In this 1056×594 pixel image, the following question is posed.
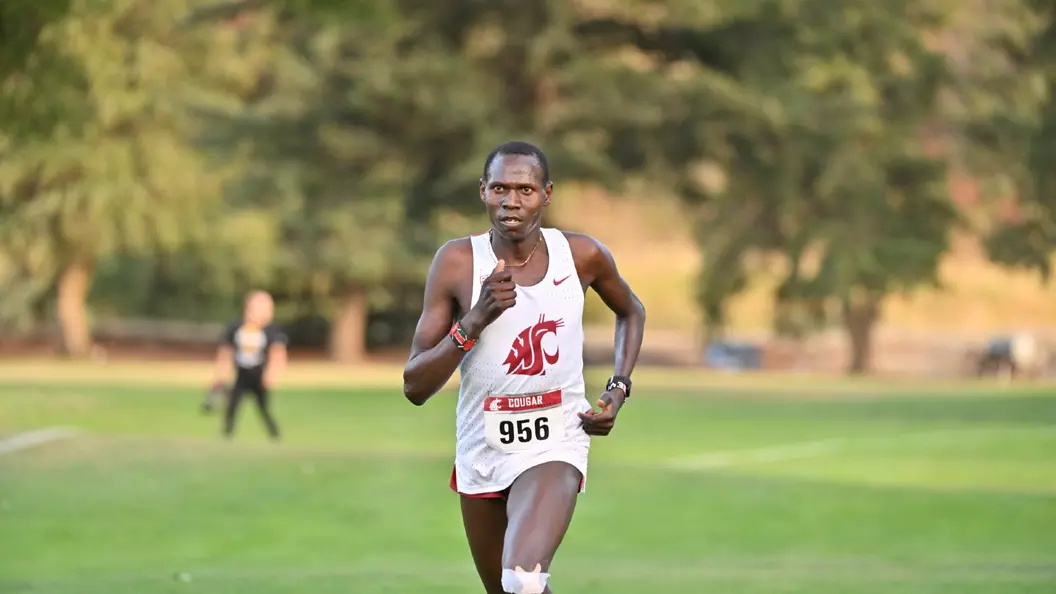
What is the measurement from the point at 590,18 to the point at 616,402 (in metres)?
41.3

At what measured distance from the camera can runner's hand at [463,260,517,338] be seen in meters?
6.25

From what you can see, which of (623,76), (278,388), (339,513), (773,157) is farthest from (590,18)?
(339,513)

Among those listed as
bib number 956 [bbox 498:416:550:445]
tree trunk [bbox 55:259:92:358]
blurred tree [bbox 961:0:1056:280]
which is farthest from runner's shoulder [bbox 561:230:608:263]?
tree trunk [bbox 55:259:92:358]

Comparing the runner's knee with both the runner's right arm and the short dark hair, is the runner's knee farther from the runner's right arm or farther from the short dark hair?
the short dark hair

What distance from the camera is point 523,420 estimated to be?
677 centimetres

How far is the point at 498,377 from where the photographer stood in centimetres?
673

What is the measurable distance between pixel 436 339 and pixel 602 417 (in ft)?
2.16

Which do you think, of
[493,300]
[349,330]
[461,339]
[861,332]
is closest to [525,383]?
[461,339]

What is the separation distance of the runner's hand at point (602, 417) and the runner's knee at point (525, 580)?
569 mm

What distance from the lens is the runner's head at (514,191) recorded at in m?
6.62

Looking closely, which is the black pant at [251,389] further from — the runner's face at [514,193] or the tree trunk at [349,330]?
the tree trunk at [349,330]

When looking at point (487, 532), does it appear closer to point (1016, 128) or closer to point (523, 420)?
point (523, 420)

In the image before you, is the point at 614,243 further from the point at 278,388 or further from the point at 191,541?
the point at 191,541

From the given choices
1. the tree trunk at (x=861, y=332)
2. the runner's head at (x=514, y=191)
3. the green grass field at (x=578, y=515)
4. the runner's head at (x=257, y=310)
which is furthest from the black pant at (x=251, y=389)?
the tree trunk at (x=861, y=332)
